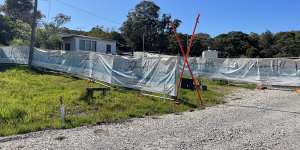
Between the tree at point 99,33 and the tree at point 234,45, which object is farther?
the tree at point 234,45

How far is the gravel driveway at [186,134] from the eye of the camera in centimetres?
725

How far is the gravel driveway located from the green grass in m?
0.60

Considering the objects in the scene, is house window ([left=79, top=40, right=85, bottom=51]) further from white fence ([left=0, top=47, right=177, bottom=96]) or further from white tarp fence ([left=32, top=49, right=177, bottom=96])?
white tarp fence ([left=32, top=49, right=177, bottom=96])

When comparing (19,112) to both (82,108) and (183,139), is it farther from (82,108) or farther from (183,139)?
(183,139)

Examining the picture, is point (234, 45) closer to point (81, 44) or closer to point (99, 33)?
point (99, 33)

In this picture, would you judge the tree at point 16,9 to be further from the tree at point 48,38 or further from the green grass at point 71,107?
the green grass at point 71,107

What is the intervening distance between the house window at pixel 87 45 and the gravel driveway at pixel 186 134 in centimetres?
3531

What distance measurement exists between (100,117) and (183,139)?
305 centimetres

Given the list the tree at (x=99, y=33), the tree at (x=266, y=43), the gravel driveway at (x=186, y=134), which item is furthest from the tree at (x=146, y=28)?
the gravel driveway at (x=186, y=134)

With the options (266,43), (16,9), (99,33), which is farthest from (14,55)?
(266,43)

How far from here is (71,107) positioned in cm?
1130

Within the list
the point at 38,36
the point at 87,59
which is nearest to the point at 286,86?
the point at 87,59

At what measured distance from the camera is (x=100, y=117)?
32.8 feet

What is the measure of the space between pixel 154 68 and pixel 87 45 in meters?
32.3
